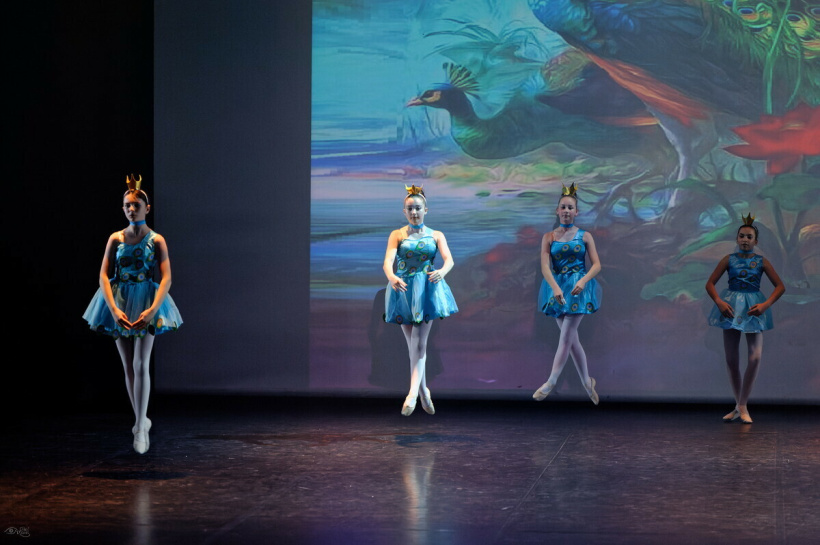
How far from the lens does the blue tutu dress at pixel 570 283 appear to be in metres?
7.44

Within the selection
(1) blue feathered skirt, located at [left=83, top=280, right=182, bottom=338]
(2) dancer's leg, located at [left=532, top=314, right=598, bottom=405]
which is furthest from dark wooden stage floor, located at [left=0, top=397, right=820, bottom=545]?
(1) blue feathered skirt, located at [left=83, top=280, right=182, bottom=338]

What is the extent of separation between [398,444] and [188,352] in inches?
106

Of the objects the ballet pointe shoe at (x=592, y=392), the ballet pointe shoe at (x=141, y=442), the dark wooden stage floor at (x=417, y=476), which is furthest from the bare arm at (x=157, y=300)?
the ballet pointe shoe at (x=592, y=392)

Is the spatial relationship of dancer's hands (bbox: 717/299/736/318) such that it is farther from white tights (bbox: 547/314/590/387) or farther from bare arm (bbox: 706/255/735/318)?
white tights (bbox: 547/314/590/387)

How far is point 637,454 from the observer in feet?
19.0

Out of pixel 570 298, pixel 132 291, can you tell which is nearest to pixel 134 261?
pixel 132 291

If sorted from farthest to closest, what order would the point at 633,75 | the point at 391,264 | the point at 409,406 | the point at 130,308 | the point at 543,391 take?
the point at 633,75
the point at 543,391
the point at 391,264
the point at 409,406
the point at 130,308

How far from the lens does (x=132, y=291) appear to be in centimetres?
594

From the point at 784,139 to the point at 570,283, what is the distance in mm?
1825

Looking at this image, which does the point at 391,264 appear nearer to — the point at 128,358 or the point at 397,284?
the point at 397,284

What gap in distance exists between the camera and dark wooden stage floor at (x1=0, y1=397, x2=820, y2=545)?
4.15 m

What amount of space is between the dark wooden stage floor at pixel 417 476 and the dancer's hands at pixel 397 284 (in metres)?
0.83

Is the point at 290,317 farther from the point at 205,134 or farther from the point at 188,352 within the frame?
the point at 205,134

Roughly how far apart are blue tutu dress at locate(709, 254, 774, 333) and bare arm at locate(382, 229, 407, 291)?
1.97 m
